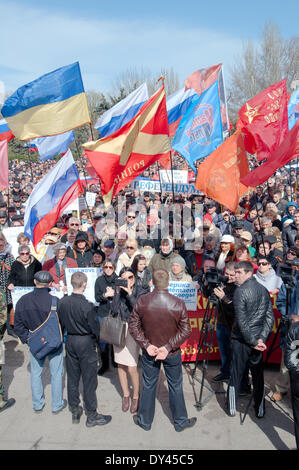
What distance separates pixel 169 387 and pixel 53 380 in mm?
1427

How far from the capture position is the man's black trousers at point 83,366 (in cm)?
429

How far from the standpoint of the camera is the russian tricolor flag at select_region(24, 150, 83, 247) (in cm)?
617

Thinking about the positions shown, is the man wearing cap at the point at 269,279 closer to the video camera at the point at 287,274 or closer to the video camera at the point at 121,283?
the video camera at the point at 287,274

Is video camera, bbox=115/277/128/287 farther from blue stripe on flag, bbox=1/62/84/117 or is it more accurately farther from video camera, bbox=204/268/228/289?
blue stripe on flag, bbox=1/62/84/117

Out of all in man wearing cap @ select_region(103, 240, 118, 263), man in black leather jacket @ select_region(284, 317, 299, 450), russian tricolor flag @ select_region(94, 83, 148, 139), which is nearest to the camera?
man in black leather jacket @ select_region(284, 317, 299, 450)

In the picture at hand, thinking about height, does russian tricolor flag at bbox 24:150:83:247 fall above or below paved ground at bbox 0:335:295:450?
above

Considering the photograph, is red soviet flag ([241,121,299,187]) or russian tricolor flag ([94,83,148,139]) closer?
red soviet flag ([241,121,299,187])

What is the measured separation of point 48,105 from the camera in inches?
245

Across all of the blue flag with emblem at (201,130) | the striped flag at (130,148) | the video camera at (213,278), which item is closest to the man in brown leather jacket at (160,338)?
the video camera at (213,278)

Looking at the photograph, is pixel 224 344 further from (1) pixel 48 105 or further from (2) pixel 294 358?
(1) pixel 48 105

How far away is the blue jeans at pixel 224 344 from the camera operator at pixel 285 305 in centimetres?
67

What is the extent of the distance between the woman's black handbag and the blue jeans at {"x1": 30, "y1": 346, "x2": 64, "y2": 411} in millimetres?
643

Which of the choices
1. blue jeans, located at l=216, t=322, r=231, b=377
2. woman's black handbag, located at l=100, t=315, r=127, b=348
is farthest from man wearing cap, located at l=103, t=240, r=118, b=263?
blue jeans, located at l=216, t=322, r=231, b=377

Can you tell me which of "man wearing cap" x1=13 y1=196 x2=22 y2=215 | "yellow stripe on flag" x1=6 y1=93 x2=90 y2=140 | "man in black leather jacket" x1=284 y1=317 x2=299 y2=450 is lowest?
"man in black leather jacket" x1=284 y1=317 x2=299 y2=450
